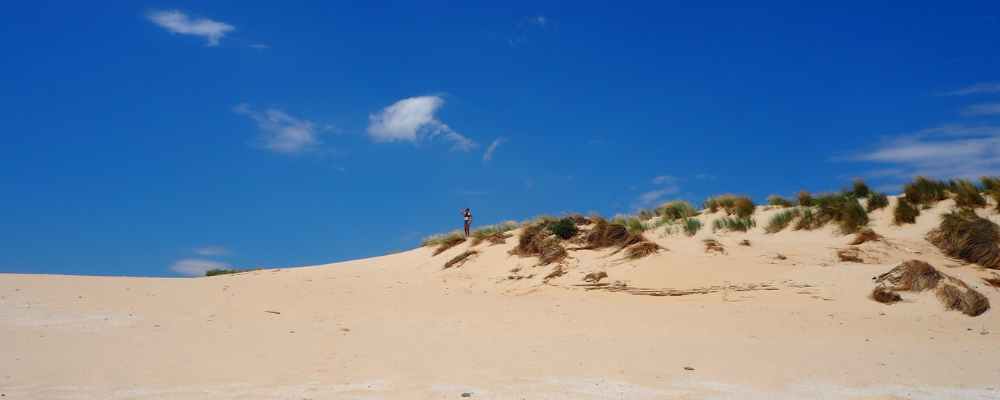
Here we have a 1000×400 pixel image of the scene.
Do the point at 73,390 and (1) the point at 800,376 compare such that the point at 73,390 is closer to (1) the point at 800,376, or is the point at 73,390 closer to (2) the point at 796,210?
(1) the point at 800,376

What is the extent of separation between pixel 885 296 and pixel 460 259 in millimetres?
9239

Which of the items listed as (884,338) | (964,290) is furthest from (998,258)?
(884,338)

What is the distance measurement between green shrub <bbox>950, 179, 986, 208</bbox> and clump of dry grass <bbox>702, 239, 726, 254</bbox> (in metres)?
7.50

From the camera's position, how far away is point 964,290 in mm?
13172

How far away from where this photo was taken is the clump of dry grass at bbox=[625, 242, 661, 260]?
15914mm

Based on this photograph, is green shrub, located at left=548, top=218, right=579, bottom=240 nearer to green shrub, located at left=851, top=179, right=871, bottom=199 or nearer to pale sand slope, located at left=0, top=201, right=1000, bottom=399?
pale sand slope, located at left=0, top=201, right=1000, bottom=399

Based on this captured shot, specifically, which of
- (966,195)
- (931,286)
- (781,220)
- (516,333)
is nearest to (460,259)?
(516,333)

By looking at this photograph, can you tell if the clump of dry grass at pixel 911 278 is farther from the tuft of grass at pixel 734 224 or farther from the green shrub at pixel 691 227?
the tuft of grass at pixel 734 224

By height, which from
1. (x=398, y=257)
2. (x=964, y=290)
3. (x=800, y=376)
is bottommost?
(x=800, y=376)

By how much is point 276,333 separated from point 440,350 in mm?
2500

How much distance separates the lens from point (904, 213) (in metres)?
18.8

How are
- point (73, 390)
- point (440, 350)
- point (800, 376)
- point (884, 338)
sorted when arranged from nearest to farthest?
point (73, 390) → point (800, 376) → point (440, 350) → point (884, 338)

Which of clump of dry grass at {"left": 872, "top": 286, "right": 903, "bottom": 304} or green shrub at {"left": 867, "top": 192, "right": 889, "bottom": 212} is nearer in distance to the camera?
clump of dry grass at {"left": 872, "top": 286, "right": 903, "bottom": 304}

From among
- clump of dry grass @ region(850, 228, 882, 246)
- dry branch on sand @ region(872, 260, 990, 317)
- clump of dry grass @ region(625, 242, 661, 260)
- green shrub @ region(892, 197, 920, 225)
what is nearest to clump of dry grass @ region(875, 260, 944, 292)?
dry branch on sand @ region(872, 260, 990, 317)
